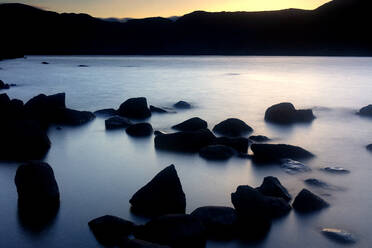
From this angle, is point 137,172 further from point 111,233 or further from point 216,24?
point 216,24

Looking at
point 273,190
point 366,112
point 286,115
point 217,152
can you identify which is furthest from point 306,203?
point 366,112

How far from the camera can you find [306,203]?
20.4 ft

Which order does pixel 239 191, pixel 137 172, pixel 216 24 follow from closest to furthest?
1. pixel 239 191
2. pixel 137 172
3. pixel 216 24

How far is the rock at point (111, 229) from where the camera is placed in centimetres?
526

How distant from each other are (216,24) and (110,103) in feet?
429

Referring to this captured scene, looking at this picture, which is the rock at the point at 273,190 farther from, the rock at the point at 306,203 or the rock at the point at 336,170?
the rock at the point at 336,170

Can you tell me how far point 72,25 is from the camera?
155m

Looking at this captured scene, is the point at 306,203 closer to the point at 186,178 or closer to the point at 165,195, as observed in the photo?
the point at 165,195

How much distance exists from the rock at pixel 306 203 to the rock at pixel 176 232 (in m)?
1.92

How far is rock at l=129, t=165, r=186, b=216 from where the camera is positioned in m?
5.96

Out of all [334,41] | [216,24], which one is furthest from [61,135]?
[216,24]

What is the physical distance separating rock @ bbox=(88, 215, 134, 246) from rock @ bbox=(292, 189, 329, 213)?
8.76 feet

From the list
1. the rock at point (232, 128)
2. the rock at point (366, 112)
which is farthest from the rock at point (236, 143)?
the rock at point (366, 112)

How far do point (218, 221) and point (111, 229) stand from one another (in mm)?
1496
